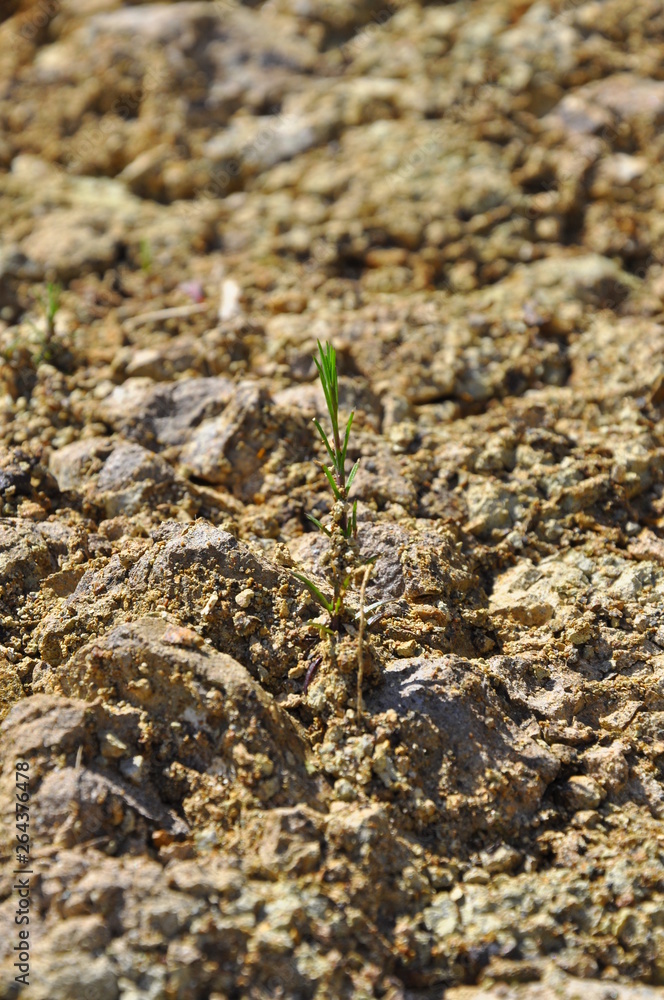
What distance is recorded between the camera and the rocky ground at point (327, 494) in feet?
5.98

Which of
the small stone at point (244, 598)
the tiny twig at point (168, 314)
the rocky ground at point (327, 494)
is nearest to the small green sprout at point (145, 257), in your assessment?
the rocky ground at point (327, 494)

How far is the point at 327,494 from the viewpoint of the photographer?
9.09 ft

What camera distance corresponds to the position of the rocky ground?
5.98ft

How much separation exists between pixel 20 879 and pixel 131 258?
9.56ft

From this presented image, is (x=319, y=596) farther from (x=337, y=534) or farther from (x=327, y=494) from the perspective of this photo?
(x=327, y=494)

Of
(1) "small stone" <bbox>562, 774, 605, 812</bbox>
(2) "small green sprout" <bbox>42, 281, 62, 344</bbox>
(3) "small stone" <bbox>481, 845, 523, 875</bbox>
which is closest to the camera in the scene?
(3) "small stone" <bbox>481, 845, 523, 875</bbox>

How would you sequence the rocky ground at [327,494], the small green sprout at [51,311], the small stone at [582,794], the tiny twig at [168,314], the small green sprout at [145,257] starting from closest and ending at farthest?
the rocky ground at [327,494] → the small stone at [582,794] → the small green sprout at [51,311] → the tiny twig at [168,314] → the small green sprout at [145,257]

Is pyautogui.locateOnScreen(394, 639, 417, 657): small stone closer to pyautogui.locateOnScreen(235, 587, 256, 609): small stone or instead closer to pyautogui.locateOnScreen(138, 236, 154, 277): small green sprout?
pyautogui.locateOnScreen(235, 587, 256, 609): small stone

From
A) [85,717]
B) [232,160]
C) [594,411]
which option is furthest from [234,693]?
[232,160]

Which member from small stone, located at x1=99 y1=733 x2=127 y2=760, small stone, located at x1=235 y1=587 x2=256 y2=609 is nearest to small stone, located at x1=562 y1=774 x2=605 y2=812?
small stone, located at x1=235 y1=587 x2=256 y2=609

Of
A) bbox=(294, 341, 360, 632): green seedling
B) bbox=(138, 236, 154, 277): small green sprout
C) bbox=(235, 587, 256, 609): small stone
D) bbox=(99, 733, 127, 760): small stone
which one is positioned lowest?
bbox=(99, 733, 127, 760): small stone

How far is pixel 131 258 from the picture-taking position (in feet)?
12.9

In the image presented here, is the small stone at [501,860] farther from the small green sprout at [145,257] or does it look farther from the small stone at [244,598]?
the small green sprout at [145,257]

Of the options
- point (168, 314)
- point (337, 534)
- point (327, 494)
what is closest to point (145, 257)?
point (168, 314)
